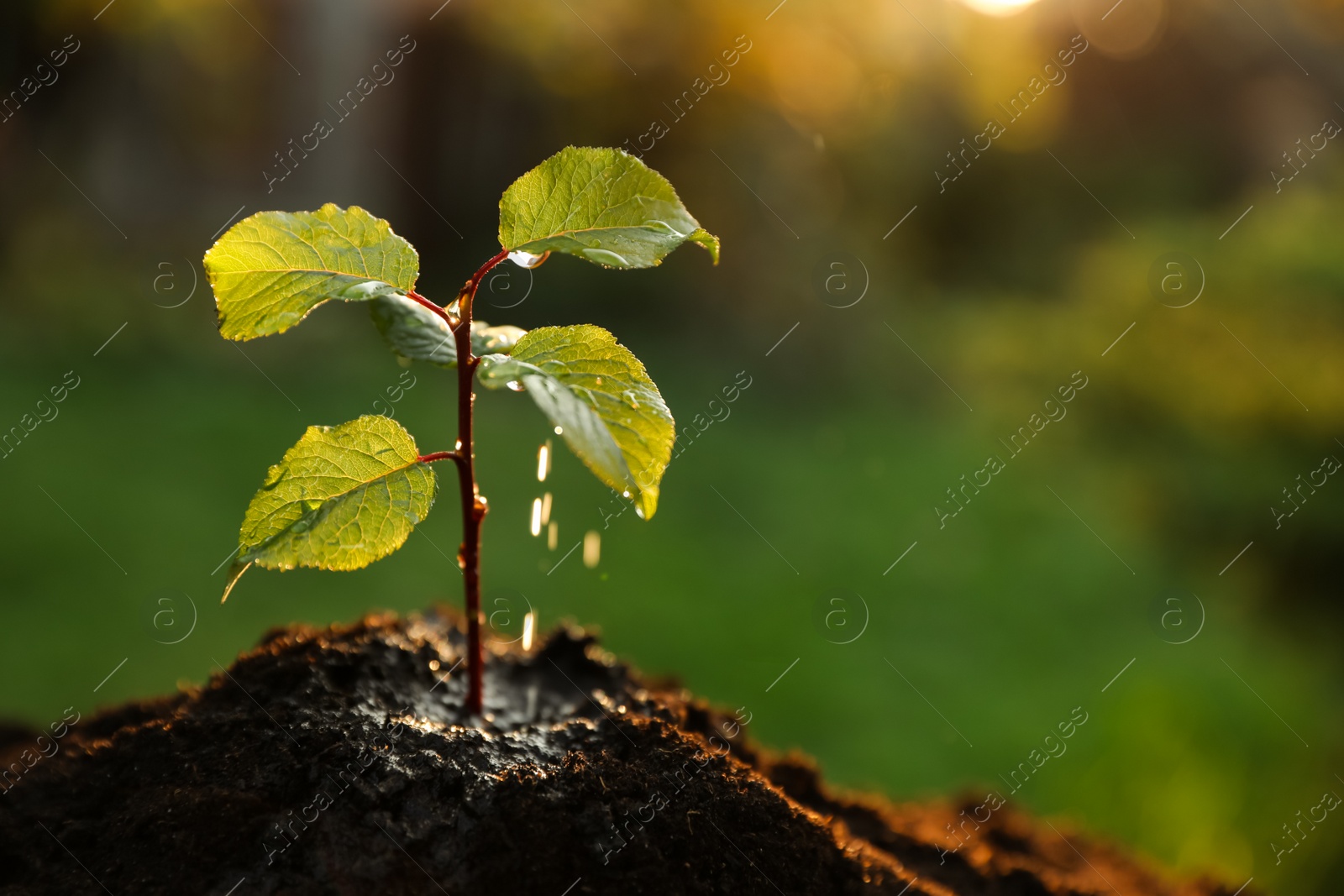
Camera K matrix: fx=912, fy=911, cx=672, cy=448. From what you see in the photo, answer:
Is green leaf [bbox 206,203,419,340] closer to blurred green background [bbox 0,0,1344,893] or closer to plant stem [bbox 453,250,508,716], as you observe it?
plant stem [bbox 453,250,508,716]

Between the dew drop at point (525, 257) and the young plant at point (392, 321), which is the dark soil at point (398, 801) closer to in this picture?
the young plant at point (392, 321)

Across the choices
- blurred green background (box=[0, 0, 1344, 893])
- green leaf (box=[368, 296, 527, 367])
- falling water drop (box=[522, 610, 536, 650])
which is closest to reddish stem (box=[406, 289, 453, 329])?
green leaf (box=[368, 296, 527, 367])

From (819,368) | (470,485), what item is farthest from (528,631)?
(819,368)

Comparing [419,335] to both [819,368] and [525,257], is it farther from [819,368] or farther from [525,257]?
[819,368]

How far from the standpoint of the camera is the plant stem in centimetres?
61

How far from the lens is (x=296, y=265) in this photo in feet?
1.99

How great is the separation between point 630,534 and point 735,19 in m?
2.26

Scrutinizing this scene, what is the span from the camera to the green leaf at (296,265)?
0.59 metres

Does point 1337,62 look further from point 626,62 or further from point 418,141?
point 418,141

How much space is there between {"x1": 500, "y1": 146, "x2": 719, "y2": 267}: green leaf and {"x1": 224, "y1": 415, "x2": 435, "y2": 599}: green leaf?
167mm

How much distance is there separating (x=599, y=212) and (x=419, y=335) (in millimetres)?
152

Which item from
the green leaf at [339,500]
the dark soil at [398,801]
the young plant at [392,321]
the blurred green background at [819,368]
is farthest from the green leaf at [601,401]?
the blurred green background at [819,368]

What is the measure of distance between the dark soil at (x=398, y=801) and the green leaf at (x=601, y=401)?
8.8 inches

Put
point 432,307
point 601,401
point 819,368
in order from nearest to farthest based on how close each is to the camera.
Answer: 1. point 601,401
2. point 432,307
3. point 819,368
